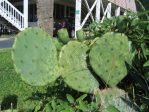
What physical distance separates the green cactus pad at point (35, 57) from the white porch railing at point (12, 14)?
71.9ft

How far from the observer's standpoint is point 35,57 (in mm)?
4008

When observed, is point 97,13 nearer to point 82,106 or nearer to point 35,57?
point 35,57

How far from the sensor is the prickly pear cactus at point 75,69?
394 centimetres

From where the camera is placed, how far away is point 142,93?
13.0 feet

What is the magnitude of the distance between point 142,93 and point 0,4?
2252 centimetres

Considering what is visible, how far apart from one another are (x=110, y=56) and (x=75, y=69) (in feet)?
1.02

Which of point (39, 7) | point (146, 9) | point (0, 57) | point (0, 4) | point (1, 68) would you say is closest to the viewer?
point (146, 9)

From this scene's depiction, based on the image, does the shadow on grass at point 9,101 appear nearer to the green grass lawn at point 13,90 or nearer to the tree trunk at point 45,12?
the green grass lawn at point 13,90

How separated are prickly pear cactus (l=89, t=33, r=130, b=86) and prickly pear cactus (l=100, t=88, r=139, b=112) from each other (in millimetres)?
97

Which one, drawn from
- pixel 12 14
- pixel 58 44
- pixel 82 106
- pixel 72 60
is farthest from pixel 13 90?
pixel 12 14

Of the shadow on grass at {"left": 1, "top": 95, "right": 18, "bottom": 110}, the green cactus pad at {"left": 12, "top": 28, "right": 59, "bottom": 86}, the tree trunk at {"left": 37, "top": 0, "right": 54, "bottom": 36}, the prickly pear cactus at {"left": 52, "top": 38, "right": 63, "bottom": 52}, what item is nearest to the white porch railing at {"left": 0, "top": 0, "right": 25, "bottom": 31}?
the tree trunk at {"left": 37, "top": 0, "right": 54, "bottom": 36}

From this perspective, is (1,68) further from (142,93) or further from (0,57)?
(142,93)

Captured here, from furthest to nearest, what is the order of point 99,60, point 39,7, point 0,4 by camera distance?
1. point 0,4
2. point 39,7
3. point 99,60

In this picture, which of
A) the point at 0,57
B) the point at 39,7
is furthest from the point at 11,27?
the point at 0,57
